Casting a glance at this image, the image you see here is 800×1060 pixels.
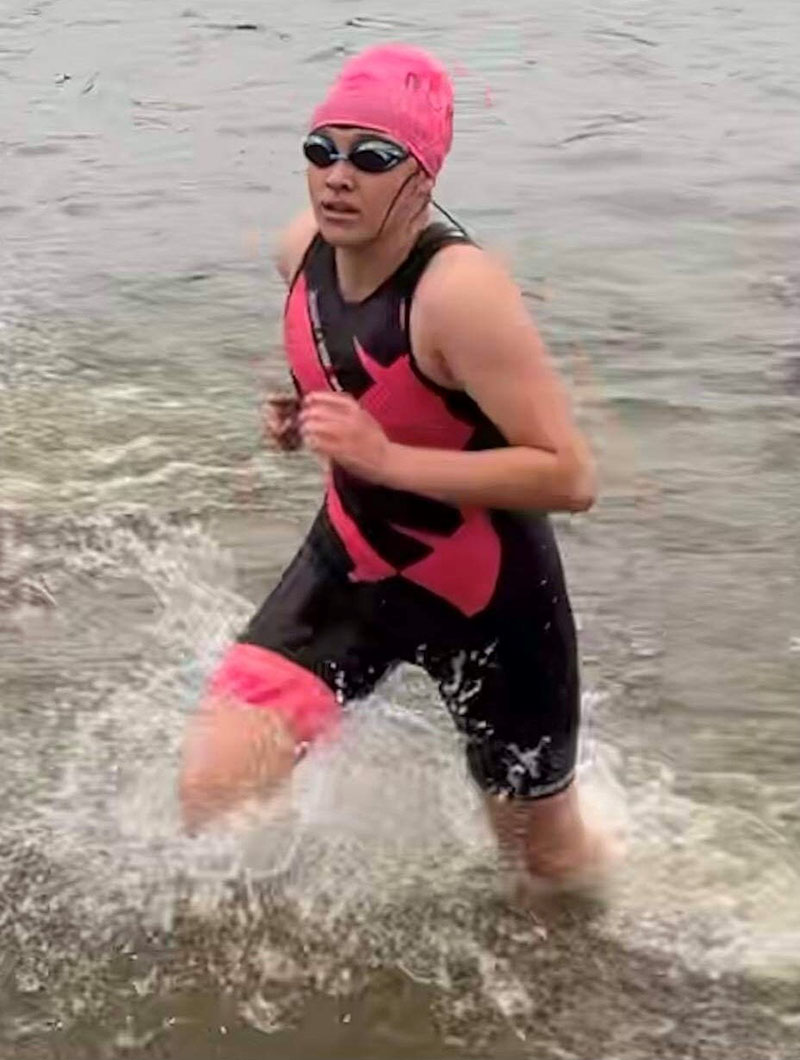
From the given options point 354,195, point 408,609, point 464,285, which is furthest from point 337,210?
point 408,609

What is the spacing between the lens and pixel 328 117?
4051mm

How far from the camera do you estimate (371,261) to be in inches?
163

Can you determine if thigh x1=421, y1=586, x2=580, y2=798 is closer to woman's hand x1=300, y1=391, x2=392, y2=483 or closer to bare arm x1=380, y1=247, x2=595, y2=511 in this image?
bare arm x1=380, y1=247, x2=595, y2=511

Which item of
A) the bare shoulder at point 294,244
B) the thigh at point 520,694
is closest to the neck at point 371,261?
the bare shoulder at point 294,244

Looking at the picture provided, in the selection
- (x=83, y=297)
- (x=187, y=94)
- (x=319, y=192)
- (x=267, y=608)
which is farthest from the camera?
(x=187, y=94)

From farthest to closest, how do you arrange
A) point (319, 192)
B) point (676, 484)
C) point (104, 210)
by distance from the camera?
point (104, 210) < point (676, 484) < point (319, 192)

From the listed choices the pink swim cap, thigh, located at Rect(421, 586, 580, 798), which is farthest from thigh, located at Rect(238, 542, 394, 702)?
the pink swim cap

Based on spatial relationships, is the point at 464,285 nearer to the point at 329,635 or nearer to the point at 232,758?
the point at 329,635

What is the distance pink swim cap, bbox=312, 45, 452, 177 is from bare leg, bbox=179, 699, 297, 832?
3.86 ft

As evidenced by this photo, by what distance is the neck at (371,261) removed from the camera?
409 centimetres

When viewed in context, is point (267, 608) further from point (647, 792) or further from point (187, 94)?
point (187, 94)

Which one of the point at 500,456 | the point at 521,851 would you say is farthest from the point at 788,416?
the point at 500,456

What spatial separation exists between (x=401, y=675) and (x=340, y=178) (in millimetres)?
2169

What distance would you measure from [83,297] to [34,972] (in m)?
5.74
